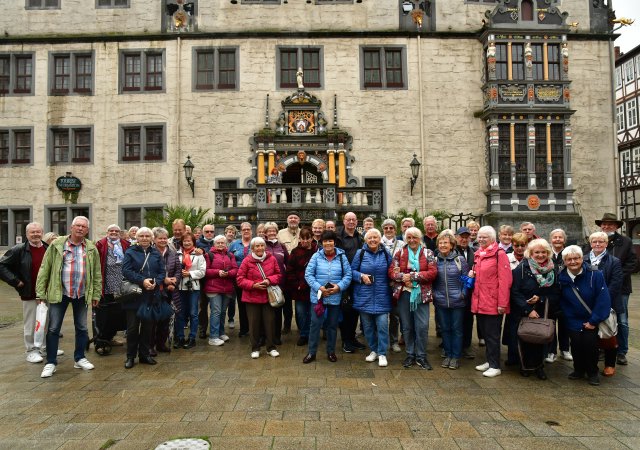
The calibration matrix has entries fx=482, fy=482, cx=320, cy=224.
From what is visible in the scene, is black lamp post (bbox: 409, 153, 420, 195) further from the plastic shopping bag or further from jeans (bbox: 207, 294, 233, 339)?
the plastic shopping bag

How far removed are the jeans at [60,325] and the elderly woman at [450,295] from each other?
15.9 feet

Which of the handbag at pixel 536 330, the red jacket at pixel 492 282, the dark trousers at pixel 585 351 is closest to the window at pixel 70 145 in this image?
the red jacket at pixel 492 282

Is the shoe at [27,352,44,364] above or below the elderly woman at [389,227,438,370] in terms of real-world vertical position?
below

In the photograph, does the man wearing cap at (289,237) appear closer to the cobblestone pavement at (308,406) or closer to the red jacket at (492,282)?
the cobblestone pavement at (308,406)

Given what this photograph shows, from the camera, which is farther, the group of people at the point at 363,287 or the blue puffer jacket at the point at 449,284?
the blue puffer jacket at the point at 449,284

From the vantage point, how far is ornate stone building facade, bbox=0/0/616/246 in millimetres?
21234

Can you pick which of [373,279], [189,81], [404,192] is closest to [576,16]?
[404,192]

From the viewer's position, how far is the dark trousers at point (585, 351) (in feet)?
19.2

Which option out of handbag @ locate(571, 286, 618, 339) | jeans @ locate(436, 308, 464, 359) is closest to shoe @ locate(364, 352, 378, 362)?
jeans @ locate(436, 308, 464, 359)

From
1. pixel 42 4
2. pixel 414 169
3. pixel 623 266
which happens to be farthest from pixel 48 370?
pixel 42 4

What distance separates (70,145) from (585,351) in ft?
72.5

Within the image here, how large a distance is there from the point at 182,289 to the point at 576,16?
2313 centimetres

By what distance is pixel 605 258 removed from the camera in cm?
652

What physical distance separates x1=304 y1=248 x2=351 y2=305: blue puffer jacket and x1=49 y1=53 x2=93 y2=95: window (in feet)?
63.4
